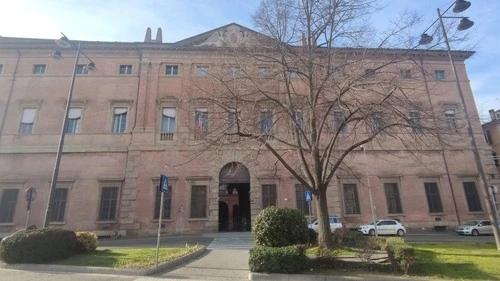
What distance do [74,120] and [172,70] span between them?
9491 millimetres

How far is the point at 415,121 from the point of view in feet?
36.8

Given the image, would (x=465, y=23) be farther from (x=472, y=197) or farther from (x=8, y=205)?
(x=8, y=205)

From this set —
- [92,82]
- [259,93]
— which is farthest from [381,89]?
[92,82]

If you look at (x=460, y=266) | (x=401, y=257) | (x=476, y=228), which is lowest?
(x=460, y=266)

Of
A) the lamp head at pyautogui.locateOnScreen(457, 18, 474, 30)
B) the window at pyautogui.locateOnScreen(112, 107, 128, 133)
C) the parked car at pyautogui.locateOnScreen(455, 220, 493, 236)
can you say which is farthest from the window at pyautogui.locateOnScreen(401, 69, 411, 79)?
the window at pyautogui.locateOnScreen(112, 107, 128, 133)

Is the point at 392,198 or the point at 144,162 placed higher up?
the point at 144,162

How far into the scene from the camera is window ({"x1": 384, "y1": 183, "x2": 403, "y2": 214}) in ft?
83.3

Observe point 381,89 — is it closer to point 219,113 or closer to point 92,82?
point 219,113

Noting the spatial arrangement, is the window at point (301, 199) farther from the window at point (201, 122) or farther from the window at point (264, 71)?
the window at point (264, 71)

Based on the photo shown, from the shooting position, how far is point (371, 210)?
25.0m

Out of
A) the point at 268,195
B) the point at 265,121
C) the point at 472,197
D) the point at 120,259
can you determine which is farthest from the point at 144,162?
the point at 472,197

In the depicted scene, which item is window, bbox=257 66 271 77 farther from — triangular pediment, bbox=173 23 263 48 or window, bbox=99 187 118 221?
window, bbox=99 187 118 221

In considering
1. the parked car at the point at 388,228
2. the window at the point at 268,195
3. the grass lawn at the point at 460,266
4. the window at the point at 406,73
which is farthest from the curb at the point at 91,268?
the parked car at the point at 388,228

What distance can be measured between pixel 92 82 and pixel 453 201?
1326 inches
